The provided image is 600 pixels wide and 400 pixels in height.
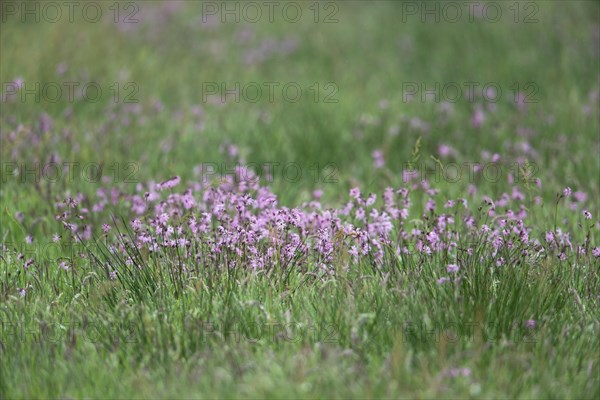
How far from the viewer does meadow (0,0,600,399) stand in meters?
3.46

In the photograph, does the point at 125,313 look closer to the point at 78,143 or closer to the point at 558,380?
the point at 558,380

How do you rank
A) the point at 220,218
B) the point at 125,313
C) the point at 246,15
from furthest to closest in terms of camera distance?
the point at 246,15 < the point at 220,218 < the point at 125,313

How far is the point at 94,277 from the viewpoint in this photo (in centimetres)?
429

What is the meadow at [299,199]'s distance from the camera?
3455mm

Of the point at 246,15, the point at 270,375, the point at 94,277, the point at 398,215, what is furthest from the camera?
the point at 246,15

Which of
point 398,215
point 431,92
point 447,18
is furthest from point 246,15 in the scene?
point 398,215

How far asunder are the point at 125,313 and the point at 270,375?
0.87 meters

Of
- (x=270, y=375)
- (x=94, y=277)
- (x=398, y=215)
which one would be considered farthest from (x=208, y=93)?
(x=270, y=375)

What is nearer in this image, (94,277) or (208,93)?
(94,277)

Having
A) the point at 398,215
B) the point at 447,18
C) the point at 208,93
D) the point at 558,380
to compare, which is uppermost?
the point at 447,18

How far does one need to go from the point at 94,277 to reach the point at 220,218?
0.81 m

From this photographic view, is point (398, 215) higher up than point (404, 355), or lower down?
higher up

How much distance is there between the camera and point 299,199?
6.16 meters

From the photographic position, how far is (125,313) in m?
3.74
